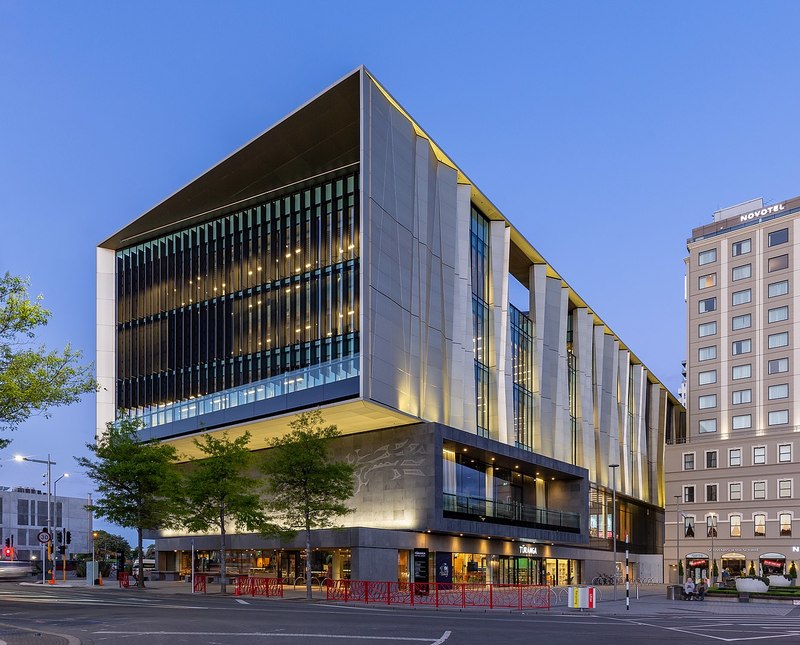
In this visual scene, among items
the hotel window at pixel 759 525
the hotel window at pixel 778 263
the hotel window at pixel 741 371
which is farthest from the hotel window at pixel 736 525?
the hotel window at pixel 778 263

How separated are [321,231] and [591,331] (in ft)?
136

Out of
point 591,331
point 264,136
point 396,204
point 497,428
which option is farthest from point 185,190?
point 591,331

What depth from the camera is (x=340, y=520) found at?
6166 cm

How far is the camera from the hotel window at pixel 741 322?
329 ft

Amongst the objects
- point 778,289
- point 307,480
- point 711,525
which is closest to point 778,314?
point 778,289

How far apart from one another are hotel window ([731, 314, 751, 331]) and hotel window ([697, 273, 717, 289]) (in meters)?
5.12

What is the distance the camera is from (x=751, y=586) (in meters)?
60.6

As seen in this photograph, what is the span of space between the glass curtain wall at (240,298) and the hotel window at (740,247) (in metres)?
60.0

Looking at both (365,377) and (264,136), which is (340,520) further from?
(264,136)

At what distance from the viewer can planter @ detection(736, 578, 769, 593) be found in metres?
59.8

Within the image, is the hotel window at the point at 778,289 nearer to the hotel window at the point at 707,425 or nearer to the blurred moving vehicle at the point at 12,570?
the hotel window at the point at 707,425

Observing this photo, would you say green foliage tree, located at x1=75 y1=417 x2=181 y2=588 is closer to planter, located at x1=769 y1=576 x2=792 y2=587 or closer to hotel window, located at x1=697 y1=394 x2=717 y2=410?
planter, located at x1=769 y1=576 x2=792 y2=587

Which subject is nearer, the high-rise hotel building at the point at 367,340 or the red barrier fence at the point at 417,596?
the red barrier fence at the point at 417,596

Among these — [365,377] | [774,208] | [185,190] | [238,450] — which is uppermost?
[774,208]
